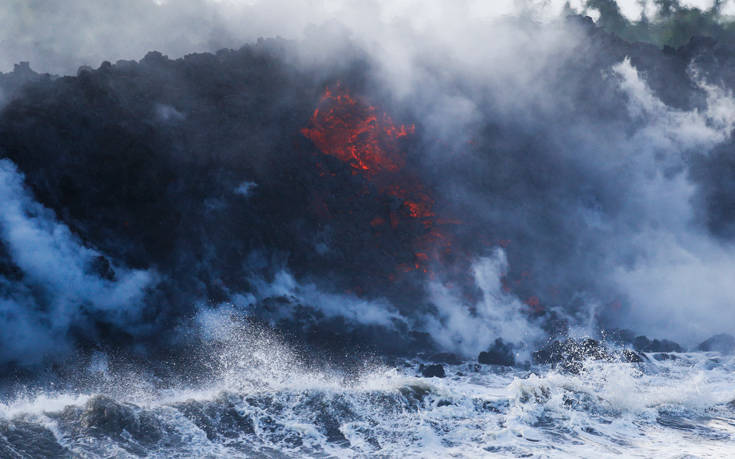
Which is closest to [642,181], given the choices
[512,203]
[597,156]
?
[597,156]

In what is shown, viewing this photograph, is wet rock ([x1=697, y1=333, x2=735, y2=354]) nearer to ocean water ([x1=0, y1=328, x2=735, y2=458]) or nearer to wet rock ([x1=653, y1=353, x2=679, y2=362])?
wet rock ([x1=653, y1=353, x2=679, y2=362])

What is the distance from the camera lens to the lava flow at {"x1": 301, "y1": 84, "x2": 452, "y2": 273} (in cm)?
2866

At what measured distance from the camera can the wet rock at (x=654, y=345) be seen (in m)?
27.7

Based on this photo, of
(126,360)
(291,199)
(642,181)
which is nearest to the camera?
(126,360)

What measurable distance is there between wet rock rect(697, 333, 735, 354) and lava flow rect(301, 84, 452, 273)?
43.3 ft

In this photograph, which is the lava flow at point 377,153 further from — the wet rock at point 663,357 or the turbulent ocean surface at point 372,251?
the wet rock at point 663,357

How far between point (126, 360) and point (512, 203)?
2013 cm

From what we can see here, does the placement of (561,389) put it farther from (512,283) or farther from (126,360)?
(126,360)

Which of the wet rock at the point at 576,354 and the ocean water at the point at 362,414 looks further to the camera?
the wet rock at the point at 576,354

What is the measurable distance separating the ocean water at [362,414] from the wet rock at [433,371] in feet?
1.47

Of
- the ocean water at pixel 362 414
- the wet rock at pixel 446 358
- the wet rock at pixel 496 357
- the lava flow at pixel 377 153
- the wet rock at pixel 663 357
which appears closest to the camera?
the ocean water at pixel 362 414

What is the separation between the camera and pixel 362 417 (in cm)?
1853

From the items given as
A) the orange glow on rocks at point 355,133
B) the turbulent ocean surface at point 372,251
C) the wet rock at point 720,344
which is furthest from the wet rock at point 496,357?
the orange glow on rocks at point 355,133

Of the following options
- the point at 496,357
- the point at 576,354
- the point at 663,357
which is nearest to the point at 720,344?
the point at 663,357
